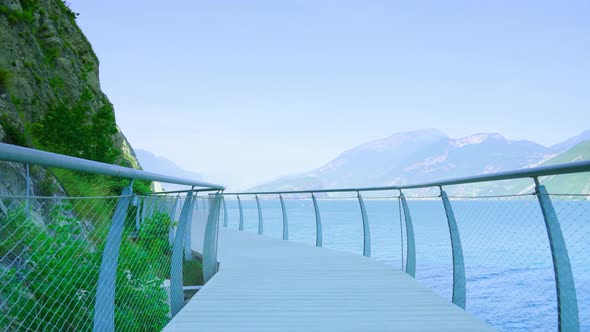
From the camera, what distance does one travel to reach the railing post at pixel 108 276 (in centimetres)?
232

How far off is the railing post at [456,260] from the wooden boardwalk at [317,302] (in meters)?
0.16

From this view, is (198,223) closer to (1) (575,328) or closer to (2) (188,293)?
(2) (188,293)

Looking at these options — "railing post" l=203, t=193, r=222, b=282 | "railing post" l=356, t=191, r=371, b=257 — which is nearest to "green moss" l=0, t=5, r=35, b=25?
"railing post" l=203, t=193, r=222, b=282

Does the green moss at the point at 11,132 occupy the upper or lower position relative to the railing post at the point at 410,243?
upper

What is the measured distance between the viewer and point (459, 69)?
154 metres

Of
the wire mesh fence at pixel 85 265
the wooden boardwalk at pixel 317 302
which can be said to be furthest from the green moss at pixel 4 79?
the wooden boardwalk at pixel 317 302

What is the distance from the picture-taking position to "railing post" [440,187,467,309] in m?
4.18

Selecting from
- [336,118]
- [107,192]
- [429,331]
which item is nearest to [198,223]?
[107,192]

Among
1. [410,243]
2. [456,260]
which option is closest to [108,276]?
[456,260]

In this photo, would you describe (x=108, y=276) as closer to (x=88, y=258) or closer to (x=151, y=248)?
(x=88, y=258)

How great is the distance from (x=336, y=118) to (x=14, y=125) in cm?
19201

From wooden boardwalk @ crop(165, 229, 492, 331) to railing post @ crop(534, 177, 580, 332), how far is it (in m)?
0.89

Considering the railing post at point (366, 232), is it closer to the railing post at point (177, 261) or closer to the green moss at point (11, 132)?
the railing post at point (177, 261)

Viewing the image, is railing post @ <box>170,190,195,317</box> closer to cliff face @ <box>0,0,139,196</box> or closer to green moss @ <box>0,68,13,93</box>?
green moss @ <box>0,68,13,93</box>
